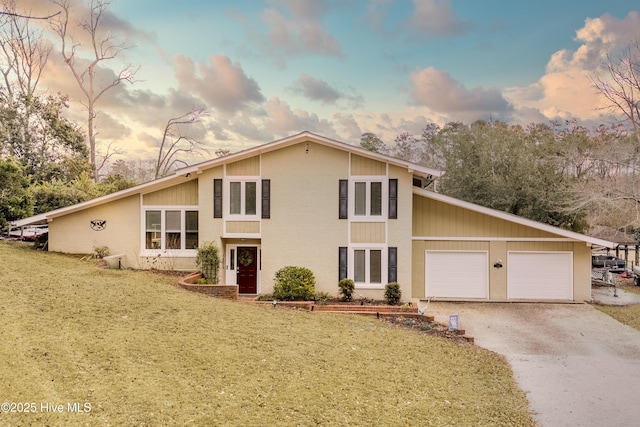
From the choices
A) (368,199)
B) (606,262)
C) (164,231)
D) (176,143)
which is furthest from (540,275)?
(176,143)

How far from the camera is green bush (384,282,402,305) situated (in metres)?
15.1

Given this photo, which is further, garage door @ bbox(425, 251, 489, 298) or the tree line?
the tree line

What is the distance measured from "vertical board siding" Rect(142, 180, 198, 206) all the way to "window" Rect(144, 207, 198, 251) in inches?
11.3

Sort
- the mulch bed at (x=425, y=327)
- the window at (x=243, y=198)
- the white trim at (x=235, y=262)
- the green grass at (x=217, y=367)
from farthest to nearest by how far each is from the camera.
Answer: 1. the white trim at (x=235, y=262)
2. the window at (x=243, y=198)
3. the mulch bed at (x=425, y=327)
4. the green grass at (x=217, y=367)

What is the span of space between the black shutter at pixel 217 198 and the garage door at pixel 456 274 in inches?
350

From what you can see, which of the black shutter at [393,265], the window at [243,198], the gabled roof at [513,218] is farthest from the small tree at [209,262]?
the gabled roof at [513,218]

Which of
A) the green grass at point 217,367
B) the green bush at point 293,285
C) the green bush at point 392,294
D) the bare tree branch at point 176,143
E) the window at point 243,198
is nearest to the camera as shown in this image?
the green grass at point 217,367

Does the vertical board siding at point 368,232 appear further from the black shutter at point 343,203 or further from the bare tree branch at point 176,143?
the bare tree branch at point 176,143

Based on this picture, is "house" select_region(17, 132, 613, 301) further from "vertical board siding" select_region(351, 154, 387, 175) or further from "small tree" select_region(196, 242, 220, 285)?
"small tree" select_region(196, 242, 220, 285)

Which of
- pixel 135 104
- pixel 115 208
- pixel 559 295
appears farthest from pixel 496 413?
pixel 135 104

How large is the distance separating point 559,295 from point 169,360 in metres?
16.0

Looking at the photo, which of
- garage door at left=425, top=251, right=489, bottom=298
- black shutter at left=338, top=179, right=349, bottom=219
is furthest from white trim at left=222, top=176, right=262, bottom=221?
garage door at left=425, top=251, right=489, bottom=298

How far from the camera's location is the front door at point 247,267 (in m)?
16.7

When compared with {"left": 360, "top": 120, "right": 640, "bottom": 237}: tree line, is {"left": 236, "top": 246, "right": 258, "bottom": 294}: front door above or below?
below
